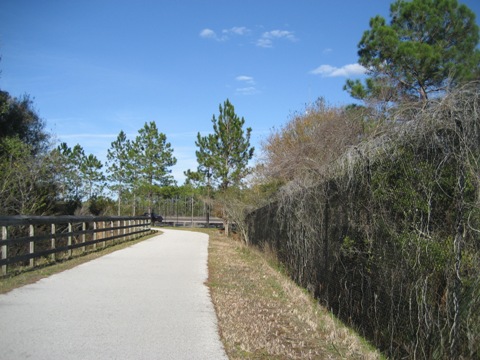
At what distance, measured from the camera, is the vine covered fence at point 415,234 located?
4035mm

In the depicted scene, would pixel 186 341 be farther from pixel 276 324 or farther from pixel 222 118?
pixel 222 118

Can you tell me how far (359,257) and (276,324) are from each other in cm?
153

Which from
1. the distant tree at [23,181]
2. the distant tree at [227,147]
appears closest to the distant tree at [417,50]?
the distant tree at [23,181]

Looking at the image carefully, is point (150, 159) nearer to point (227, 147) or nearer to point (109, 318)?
point (227, 147)

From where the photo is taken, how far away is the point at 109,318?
6.14 m

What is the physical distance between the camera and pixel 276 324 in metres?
6.45

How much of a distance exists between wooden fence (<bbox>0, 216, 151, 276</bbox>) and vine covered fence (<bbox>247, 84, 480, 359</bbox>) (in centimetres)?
644

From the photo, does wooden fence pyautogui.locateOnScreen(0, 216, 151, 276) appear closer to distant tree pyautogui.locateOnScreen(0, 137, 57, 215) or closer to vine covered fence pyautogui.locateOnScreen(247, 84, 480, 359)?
distant tree pyautogui.locateOnScreen(0, 137, 57, 215)

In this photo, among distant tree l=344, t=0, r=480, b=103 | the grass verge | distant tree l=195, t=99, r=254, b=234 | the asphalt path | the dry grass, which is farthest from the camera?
distant tree l=195, t=99, r=254, b=234

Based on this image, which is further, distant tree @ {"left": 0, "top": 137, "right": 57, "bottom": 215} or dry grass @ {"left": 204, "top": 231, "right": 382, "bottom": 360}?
distant tree @ {"left": 0, "top": 137, "right": 57, "bottom": 215}

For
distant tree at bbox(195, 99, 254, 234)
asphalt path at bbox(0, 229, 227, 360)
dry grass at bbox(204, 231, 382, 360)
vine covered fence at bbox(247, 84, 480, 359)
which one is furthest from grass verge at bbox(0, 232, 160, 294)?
distant tree at bbox(195, 99, 254, 234)

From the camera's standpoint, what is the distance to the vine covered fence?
4.04m

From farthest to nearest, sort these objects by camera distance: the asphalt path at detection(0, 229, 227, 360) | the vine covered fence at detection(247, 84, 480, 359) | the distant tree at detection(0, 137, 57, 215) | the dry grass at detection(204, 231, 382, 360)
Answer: the distant tree at detection(0, 137, 57, 215) < the dry grass at detection(204, 231, 382, 360) < the asphalt path at detection(0, 229, 227, 360) < the vine covered fence at detection(247, 84, 480, 359)

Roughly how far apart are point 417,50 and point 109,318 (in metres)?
13.2
